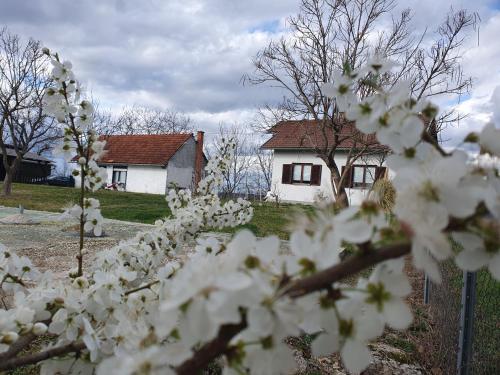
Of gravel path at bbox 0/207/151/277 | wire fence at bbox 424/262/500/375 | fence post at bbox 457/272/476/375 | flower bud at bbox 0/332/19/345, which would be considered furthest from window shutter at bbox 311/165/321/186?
flower bud at bbox 0/332/19/345

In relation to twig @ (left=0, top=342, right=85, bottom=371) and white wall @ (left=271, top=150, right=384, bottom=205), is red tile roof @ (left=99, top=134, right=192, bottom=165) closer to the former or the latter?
white wall @ (left=271, top=150, right=384, bottom=205)

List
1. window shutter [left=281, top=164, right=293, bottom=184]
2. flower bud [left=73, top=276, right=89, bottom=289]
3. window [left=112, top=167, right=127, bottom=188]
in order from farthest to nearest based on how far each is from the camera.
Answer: window [left=112, top=167, right=127, bottom=188] < window shutter [left=281, top=164, right=293, bottom=184] < flower bud [left=73, top=276, right=89, bottom=289]

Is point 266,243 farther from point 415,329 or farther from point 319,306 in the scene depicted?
point 415,329

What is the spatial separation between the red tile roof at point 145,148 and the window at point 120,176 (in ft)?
1.94

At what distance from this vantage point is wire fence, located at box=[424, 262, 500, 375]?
2498 millimetres

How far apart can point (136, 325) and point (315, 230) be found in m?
0.52

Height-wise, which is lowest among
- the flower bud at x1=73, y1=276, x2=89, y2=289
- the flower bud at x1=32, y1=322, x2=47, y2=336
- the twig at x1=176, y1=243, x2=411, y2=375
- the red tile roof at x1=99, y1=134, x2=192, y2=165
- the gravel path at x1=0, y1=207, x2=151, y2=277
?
the gravel path at x1=0, y1=207, x2=151, y2=277

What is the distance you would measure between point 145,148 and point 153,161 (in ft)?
7.05

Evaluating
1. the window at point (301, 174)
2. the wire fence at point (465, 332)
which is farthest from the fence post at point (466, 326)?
the window at point (301, 174)

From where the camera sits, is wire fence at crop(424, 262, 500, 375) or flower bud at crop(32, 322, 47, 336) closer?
flower bud at crop(32, 322, 47, 336)

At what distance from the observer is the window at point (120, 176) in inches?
1166

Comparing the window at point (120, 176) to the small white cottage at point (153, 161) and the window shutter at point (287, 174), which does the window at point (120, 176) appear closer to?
the small white cottage at point (153, 161)

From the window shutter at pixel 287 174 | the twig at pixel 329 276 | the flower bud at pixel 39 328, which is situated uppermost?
the window shutter at pixel 287 174

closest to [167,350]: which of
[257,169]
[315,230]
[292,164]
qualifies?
[315,230]
